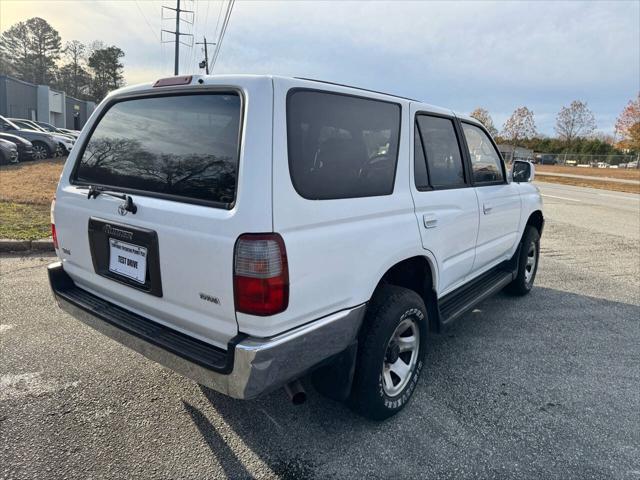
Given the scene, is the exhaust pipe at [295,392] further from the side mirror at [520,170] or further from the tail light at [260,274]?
the side mirror at [520,170]

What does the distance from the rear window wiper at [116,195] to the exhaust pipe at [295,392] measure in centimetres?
121

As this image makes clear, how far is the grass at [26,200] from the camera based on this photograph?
6375 millimetres

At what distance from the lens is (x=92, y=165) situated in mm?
2771

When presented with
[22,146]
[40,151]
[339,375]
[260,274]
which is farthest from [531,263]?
[40,151]

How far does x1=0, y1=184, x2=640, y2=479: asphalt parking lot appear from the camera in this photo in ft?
7.63

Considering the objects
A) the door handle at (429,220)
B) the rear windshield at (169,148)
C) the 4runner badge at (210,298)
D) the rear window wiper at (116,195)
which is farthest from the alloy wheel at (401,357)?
the rear window wiper at (116,195)

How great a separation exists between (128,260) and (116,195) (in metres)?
0.36

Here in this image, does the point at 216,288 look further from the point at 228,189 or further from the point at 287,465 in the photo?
the point at 287,465

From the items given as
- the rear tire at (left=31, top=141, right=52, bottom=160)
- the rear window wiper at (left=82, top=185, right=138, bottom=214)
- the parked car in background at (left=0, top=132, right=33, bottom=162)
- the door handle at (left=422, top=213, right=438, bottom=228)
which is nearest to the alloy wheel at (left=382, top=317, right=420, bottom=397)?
the door handle at (left=422, top=213, right=438, bottom=228)

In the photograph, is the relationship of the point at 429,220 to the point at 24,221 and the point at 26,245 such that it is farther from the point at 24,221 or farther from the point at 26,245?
the point at 24,221

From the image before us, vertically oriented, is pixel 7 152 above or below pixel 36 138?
below

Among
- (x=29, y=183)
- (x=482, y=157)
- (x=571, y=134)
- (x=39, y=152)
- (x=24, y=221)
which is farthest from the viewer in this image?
(x=571, y=134)

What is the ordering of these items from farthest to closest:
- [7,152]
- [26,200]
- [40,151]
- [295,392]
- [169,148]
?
1. [40,151]
2. [7,152]
3. [26,200]
4. [169,148]
5. [295,392]

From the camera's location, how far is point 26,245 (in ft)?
19.2
